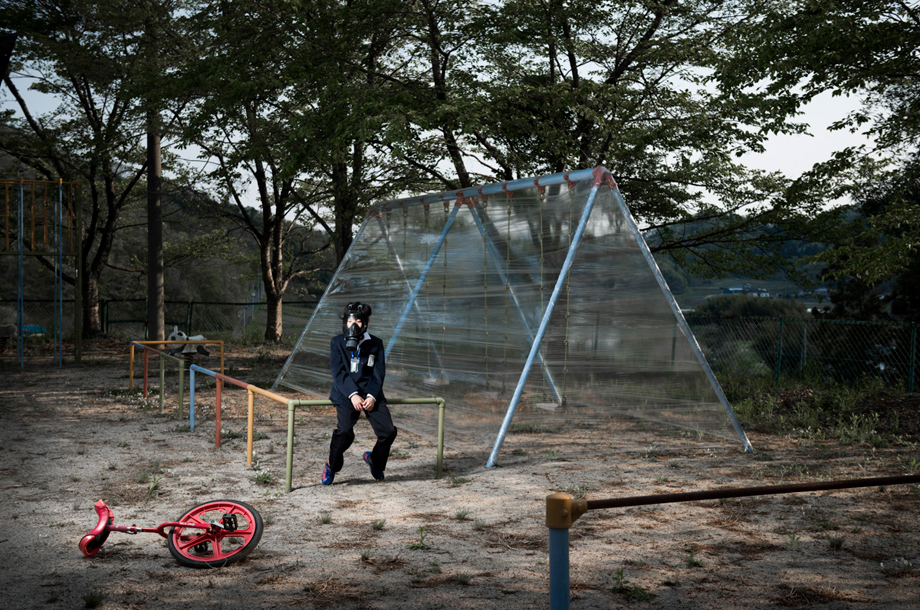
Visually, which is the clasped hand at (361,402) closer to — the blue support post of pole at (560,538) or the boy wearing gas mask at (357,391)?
the boy wearing gas mask at (357,391)

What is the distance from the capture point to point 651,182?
14773 mm

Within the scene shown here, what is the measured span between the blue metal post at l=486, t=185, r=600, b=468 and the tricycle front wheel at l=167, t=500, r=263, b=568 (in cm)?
299

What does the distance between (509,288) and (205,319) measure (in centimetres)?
2673

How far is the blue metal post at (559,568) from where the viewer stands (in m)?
2.53

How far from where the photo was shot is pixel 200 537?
14.6 feet

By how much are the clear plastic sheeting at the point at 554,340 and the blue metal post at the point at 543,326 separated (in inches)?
3.2

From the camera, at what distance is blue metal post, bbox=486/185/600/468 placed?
733cm

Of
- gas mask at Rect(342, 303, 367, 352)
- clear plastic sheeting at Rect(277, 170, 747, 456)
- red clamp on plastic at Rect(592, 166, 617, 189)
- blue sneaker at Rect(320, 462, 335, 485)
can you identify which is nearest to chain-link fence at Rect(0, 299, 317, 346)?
clear plastic sheeting at Rect(277, 170, 747, 456)

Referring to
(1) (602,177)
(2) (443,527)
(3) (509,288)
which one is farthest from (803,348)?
(2) (443,527)

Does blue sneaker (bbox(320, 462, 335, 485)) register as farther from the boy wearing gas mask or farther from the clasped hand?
the clasped hand

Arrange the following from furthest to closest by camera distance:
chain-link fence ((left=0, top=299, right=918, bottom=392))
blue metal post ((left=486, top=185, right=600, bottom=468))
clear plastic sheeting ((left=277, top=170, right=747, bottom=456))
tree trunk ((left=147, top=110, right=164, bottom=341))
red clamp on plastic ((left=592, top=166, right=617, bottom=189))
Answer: tree trunk ((left=147, top=110, right=164, bottom=341)) < chain-link fence ((left=0, top=299, right=918, bottom=392)) < clear plastic sheeting ((left=277, top=170, right=747, bottom=456)) < red clamp on plastic ((left=592, top=166, right=617, bottom=189)) < blue metal post ((left=486, top=185, right=600, bottom=468))

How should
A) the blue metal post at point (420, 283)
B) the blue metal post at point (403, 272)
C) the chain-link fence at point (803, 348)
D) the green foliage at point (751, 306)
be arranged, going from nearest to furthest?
the blue metal post at point (403, 272) → the blue metal post at point (420, 283) → the chain-link fence at point (803, 348) → the green foliage at point (751, 306)

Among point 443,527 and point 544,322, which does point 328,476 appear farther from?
point 544,322

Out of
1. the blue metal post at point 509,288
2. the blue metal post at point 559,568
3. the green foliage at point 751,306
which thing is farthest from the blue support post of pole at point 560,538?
the green foliage at point 751,306
